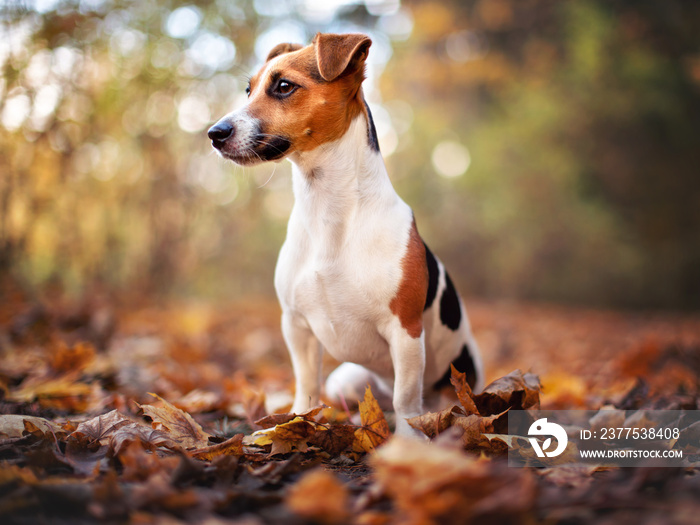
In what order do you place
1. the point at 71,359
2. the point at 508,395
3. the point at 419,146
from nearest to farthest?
the point at 508,395 < the point at 71,359 < the point at 419,146

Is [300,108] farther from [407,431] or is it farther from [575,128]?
[575,128]

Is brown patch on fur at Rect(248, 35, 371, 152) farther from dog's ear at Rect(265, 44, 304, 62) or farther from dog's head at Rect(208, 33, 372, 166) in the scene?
dog's ear at Rect(265, 44, 304, 62)

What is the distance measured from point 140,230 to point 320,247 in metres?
6.04

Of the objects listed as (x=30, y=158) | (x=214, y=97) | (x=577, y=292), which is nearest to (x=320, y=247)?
(x=30, y=158)

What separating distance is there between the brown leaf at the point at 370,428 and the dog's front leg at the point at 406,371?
10.3 inches

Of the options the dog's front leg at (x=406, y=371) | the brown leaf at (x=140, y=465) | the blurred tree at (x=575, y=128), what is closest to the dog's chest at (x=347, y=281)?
the dog's front leg at (x=406, y=371)

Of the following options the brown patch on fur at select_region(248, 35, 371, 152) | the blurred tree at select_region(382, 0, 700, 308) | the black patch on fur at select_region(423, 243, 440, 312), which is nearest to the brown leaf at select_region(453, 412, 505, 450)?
the black patch on fur at select_region(423, 243, 440, 312)

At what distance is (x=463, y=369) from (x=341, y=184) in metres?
1.19

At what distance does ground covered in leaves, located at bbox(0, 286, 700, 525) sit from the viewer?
3.66 feet

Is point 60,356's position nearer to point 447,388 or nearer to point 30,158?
point 447,388

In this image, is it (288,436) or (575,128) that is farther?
(575,128)

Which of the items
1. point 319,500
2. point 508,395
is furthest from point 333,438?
point 319,500

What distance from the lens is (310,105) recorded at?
226 cm

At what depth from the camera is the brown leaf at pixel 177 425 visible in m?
1.81
